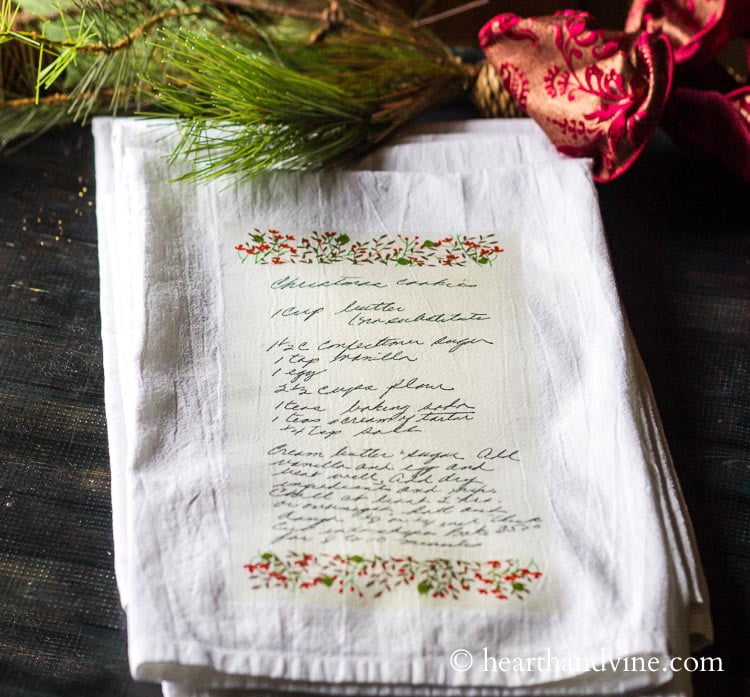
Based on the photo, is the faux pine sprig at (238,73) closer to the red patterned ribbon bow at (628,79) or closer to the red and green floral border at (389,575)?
the red patterned ribbon bow at (628,79)

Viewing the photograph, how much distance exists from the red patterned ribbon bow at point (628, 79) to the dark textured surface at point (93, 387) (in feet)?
0.14

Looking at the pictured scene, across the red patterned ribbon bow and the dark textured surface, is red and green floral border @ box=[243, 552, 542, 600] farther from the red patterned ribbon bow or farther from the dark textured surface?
the red patterned ribbon bow

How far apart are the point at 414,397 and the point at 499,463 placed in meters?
0.05

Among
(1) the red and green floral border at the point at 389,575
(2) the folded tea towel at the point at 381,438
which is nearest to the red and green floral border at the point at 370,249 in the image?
(2) the folded tea towel at the point at 381,438

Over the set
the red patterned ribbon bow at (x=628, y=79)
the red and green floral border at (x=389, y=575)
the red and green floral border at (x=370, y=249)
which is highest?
the red patterned ribbon bow at (x=628, y=79)

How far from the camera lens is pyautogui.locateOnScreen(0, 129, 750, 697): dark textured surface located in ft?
1.19

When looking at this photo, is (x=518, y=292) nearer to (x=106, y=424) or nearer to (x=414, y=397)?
(x=414, y=397)

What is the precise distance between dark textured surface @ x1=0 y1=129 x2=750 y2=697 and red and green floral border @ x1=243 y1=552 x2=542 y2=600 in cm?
7

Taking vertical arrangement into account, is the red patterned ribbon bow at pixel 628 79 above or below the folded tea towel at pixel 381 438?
above

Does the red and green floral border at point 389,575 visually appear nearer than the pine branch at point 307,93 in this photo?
Yes

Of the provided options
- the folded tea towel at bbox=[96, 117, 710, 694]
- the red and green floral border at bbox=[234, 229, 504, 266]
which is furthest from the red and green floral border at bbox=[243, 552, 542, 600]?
the red and green floral border at bbox=[234, 229, 504, 266]

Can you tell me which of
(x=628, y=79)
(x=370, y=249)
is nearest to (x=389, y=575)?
(x=370, y=249)

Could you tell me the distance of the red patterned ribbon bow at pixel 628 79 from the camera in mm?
478

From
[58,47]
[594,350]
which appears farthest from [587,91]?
[58,47]
